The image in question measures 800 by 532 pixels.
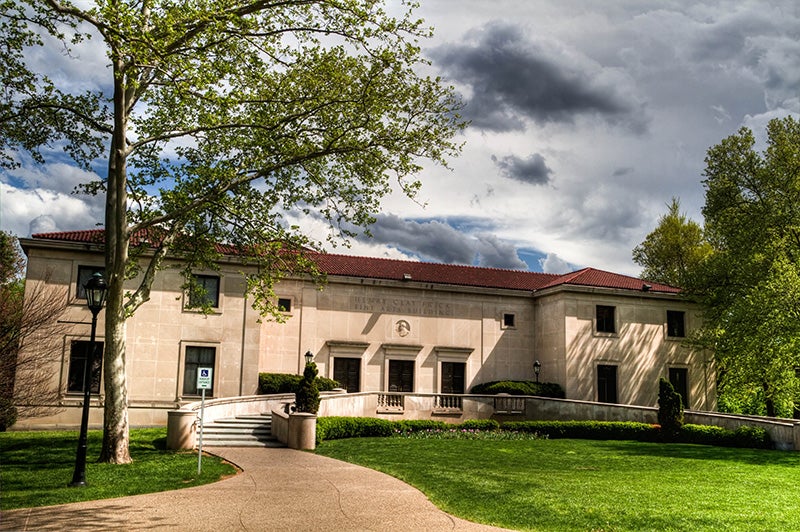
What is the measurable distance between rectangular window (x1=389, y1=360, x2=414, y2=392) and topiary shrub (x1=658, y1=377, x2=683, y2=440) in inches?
504

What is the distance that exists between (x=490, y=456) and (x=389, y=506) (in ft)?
28.1

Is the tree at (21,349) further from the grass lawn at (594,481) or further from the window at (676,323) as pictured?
the window at (676,323)

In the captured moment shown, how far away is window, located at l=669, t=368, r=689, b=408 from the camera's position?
3709cm

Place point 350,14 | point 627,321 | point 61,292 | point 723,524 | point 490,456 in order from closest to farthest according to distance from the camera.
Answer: point 723,524
point 350,14
point 490,456
point 61,292
point 627,321

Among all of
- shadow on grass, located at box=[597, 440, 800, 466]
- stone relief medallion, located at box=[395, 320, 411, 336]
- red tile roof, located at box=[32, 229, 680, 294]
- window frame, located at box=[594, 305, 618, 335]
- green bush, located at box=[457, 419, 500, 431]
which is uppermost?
red tile roof, located at box=[32, 229, 680, 294]

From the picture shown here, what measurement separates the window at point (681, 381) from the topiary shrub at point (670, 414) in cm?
1149

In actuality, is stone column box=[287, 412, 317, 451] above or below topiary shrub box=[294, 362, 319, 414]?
below

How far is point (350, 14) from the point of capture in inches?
627

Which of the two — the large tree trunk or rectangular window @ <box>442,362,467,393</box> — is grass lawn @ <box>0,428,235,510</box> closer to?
the large tree trunk

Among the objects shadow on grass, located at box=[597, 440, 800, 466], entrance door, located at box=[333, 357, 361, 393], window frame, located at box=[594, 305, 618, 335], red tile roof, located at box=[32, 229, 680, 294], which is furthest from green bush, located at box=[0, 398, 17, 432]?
window frame, located at box=[594, 305, 618, 335]

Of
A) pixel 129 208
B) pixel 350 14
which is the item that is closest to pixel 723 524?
pixel 350 14

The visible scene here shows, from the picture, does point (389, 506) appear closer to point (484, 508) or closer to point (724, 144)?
point (484, 508)

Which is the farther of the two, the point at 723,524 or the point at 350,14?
the point at 350,14

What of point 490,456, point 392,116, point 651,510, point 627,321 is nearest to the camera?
point 651,510
